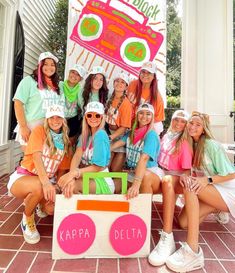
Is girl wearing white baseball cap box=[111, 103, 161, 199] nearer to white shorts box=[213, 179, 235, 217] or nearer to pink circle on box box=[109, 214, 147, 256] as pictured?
pink circle on box box=[109, 214, 147, 256]

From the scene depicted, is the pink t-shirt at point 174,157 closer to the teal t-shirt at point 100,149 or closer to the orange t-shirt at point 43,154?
the teal t-shirt at point 100,149

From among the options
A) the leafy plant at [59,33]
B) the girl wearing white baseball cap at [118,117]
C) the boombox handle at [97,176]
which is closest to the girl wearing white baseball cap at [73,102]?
the girl wearing white baseball cap at [118,117]

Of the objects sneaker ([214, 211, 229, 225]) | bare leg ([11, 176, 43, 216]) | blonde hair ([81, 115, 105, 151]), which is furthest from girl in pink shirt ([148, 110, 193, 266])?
bare leg ([11, 176, 43, 216])

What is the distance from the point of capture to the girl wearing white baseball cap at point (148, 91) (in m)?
2.50

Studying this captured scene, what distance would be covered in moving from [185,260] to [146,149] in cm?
81

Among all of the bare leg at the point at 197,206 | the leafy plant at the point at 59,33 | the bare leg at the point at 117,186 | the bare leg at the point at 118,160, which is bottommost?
the bare leg at the point at 197,206

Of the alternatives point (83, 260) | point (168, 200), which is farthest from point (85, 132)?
point (83, 260)

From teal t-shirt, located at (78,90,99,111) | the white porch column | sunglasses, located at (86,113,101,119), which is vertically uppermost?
the white porch column

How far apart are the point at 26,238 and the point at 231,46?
356cm

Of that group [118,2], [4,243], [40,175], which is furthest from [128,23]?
[4,243]

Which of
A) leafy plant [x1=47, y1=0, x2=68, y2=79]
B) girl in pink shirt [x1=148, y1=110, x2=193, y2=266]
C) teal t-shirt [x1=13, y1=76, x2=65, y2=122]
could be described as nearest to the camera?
girl in pink shirt [x1=148, y1=110, x2=193, y2=266]

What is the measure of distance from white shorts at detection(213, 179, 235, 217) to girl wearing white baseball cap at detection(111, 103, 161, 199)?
18.8 inches

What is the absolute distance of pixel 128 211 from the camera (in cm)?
177

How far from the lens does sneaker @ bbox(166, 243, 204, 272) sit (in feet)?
5.48
